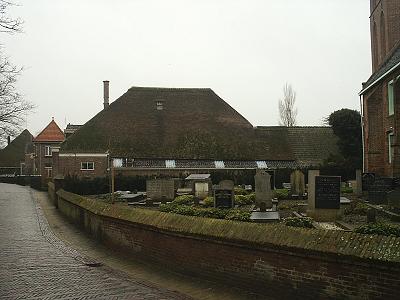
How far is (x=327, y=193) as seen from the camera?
1173cm

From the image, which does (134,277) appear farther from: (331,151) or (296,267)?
(331,151)

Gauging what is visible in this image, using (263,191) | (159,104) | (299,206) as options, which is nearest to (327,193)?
(299,206)

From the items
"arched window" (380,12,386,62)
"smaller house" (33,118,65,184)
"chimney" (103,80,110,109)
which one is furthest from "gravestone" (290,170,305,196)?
"smaller house" (33,118,65,184)

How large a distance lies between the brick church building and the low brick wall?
56.4 feet

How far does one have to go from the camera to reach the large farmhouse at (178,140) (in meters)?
41.5

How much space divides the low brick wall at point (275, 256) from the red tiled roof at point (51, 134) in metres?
56.8

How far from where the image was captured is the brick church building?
2514cm

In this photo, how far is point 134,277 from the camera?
9.53 m

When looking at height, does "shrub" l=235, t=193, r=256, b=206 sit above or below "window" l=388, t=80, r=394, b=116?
below

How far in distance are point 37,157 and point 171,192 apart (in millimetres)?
53810

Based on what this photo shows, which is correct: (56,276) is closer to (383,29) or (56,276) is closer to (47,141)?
(383,29)

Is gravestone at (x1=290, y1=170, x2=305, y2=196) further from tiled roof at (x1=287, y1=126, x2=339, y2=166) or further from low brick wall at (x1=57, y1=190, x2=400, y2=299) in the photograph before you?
tiled roof at (x1=287, y1=126, x2=339, y2=166)

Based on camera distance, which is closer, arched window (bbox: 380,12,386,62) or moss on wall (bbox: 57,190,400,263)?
moss on wall (bbox: 57,190,400,263)

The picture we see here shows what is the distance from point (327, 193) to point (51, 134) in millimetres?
58692
